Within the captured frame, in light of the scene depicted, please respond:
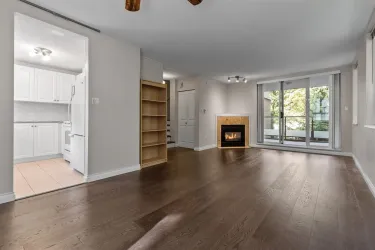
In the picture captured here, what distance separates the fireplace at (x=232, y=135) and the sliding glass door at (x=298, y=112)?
2.07 feet

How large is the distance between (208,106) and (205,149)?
1534mm

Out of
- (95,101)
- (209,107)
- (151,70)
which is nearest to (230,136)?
(209,107)

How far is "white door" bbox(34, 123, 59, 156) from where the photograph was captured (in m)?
4.63

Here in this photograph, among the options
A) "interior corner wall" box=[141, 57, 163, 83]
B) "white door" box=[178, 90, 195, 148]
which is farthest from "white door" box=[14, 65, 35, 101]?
"white door" box=[178, 90, 195, 148]

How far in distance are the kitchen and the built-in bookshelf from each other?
1.29 metres

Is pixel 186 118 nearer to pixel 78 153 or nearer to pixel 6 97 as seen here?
pixel 78 153

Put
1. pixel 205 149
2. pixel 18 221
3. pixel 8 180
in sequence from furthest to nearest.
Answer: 1. pixel 205 149
2. pixel 8 180
3. pixel 18 221

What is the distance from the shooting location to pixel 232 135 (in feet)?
23.9

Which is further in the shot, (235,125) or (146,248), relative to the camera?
(235,125)

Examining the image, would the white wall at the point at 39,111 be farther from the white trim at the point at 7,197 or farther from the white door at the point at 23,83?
the white trim at the point at 7,197

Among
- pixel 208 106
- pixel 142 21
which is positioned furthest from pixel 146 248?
pixel 208 106

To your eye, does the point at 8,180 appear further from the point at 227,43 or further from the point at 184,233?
the point at 227,43

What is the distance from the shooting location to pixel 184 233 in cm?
166

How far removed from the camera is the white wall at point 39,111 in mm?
4676
